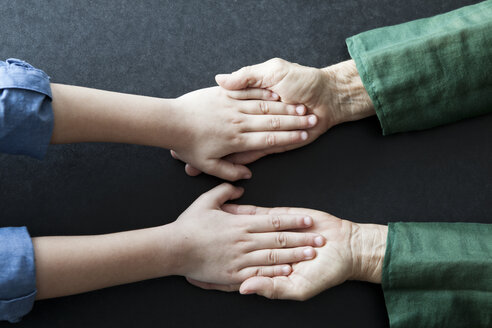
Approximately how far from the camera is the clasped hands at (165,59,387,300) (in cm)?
122

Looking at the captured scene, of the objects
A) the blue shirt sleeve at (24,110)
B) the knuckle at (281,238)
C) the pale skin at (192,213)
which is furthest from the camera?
the knuckle at (281,238)

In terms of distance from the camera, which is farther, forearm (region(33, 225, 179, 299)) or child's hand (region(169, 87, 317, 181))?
child's hand (region(169, 87, 317, 181))

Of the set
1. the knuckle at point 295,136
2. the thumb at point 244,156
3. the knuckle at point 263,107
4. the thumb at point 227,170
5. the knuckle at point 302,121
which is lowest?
the thumb at point 227,170

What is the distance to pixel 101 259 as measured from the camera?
115 cm

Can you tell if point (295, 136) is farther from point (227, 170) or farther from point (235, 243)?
point (235, 243)

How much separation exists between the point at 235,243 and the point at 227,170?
185 millimetres

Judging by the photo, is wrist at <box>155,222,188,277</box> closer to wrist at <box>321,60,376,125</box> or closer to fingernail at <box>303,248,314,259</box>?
fingernail at <box>303,248,314,259</box>

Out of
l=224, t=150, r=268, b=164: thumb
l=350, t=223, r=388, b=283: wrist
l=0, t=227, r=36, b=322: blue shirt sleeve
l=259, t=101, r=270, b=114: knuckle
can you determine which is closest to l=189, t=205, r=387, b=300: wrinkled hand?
l=350, t=223, r=388, b=283: wrist

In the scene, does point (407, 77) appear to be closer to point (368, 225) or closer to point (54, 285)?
point (368, 225)

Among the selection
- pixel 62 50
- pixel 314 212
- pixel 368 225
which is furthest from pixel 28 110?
pixel 368 225

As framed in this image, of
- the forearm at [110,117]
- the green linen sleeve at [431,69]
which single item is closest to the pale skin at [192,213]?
the forearm at [110,117]

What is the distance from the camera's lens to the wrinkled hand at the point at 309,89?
1257 millimetres

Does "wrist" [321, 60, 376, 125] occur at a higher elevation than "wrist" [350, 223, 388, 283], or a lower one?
higher

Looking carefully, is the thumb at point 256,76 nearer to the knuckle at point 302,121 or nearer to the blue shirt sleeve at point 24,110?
the knuckle at point 302,121
